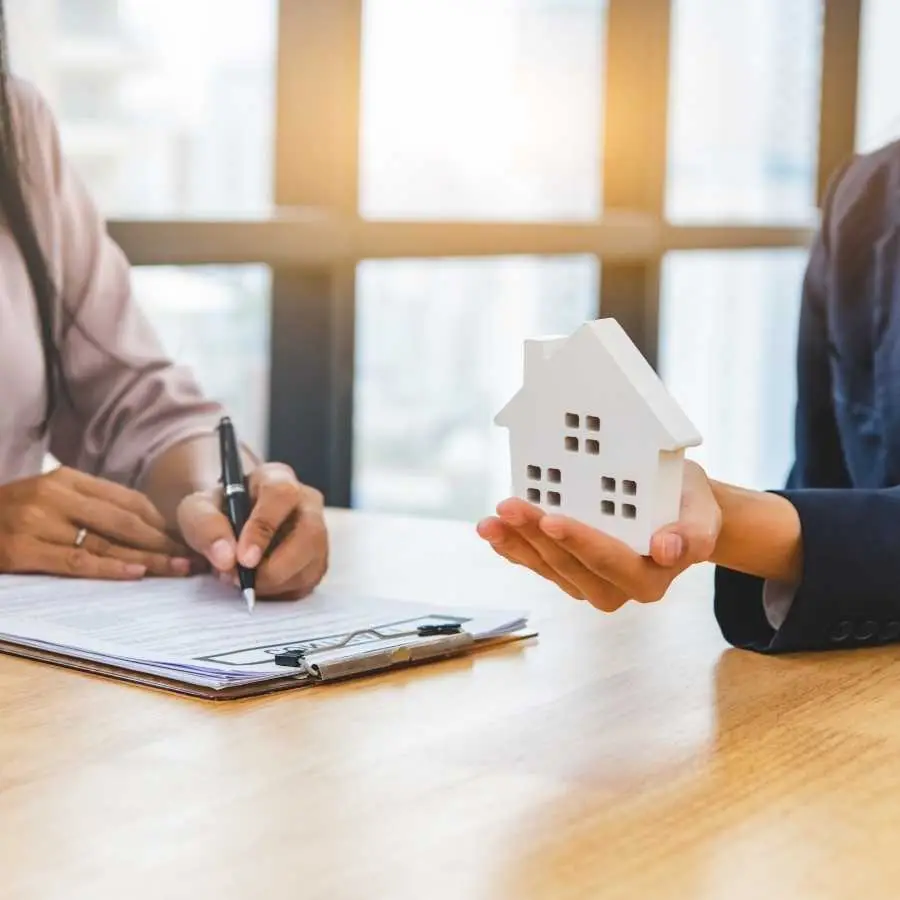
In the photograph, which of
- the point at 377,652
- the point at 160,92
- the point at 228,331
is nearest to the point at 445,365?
the point at 228,331

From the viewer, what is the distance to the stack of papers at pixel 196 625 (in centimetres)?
96

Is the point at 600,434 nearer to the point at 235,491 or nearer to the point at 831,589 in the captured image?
the point at 831,589

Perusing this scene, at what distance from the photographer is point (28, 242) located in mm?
1580

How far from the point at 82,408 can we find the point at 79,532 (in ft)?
1.28

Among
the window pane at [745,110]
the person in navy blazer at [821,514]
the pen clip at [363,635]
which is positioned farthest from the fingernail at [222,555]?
the window pane at [745,110]

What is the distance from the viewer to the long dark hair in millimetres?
1576

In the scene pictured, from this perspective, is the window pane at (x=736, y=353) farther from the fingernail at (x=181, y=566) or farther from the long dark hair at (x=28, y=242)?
the fingernail at (x=181, y=566)

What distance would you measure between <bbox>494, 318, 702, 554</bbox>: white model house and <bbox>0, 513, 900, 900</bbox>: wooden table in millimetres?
130

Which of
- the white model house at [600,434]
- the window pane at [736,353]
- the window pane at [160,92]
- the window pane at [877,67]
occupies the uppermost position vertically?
the window pane at [877,67]

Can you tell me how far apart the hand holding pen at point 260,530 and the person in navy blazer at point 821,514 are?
30cm

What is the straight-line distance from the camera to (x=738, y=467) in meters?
3.97

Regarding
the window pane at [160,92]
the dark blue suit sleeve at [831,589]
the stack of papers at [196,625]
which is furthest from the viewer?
the window pane at [160,92]

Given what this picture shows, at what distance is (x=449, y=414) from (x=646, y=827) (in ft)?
7.71

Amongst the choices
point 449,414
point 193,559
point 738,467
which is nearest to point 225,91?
point 449,414
